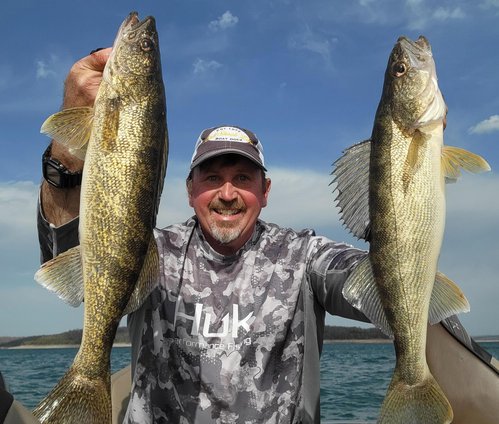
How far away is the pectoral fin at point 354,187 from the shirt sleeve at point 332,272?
439mm

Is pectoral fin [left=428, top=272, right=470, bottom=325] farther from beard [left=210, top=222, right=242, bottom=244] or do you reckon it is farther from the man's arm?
the man's arm

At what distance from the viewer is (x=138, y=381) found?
429 centimetres

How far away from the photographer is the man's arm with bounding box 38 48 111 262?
3.78 meters

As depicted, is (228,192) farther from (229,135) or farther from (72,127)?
(72,127)

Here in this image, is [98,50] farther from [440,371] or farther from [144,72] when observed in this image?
[440,371]

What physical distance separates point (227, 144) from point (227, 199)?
1.51ft

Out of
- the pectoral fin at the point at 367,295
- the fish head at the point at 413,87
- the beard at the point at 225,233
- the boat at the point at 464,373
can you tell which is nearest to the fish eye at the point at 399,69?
the fish head at the point at 413,87

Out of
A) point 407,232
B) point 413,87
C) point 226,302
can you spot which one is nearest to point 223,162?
point 226,302

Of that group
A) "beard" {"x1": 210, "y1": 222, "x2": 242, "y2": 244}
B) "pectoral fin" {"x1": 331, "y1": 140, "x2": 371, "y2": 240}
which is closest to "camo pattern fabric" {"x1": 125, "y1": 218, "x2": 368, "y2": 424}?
"beard" {"x1": 210, "y1": 222, "x2": 242, "y2": 244}

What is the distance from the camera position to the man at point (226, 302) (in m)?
4.13

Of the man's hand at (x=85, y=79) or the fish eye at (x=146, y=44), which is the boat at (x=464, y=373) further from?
the man's hand at (x=85, y=79)

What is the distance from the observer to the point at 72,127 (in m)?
3.39

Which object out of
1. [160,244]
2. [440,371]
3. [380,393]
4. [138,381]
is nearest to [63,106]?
[160,244]

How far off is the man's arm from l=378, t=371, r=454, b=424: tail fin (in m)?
2.26
